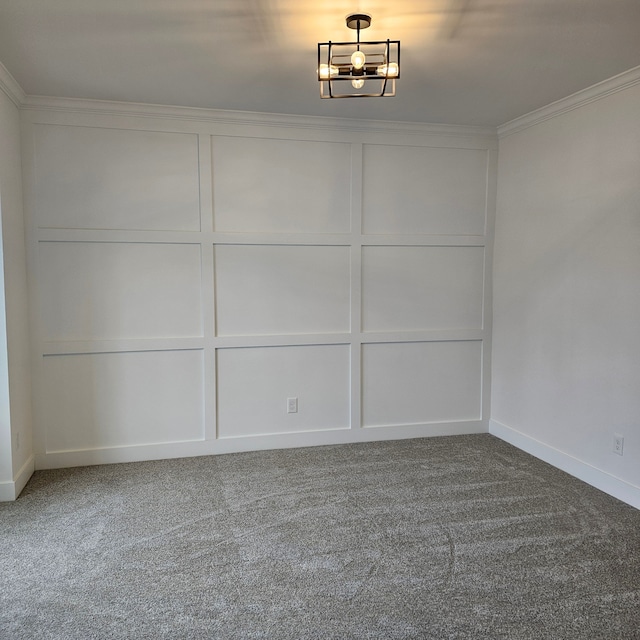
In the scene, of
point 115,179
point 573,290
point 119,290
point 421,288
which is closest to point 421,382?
point 421,288

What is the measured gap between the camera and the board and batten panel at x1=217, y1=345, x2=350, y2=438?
12.8 ft

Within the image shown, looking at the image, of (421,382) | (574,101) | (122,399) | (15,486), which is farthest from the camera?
(421,382)

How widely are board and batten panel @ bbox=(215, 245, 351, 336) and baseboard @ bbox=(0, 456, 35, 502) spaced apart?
59.8 inches

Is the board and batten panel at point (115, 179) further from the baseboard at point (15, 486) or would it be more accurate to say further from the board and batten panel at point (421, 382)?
the board and batten panel at point (421, 382)

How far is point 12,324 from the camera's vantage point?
314cm

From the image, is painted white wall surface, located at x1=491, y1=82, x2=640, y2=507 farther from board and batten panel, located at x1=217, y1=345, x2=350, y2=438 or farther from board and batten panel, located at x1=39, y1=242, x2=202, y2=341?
board and batten panel, located at x1=39, y1=242, x2=202, y2=341

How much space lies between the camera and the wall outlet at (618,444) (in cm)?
310

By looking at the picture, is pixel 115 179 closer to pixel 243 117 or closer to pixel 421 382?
pixel 243 117

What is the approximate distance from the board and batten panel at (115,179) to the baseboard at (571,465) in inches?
113

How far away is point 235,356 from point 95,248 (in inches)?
48.2

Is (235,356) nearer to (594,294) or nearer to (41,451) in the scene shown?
(41,451)

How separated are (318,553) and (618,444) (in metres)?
1.92

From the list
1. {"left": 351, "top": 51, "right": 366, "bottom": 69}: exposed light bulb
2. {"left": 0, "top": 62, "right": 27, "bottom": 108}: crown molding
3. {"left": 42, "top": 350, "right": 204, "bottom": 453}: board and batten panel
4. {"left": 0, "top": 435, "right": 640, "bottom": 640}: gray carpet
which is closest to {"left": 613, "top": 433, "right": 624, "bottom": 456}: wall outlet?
{"left": 0, "top": 435, "right": 640, "bottom": 640}: gray carpet

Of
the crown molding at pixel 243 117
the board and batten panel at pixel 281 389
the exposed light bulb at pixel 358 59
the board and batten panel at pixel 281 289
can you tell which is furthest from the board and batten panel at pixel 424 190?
the exposed light bulb at pixel 358 59
